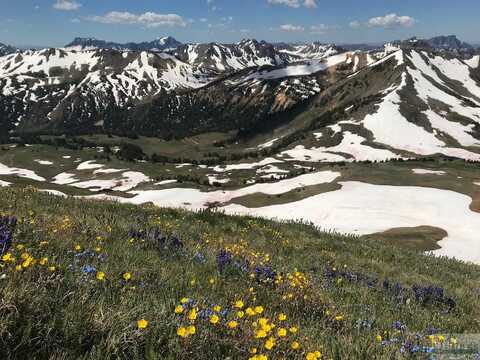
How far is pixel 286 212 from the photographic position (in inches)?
2650

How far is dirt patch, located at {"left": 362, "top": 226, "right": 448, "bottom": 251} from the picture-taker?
4134cm

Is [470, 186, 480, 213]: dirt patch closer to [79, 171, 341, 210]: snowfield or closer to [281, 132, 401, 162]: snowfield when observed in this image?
[79, 171, 341, 210]: snowfield

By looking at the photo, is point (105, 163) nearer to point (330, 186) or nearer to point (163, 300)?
point (330, 186)

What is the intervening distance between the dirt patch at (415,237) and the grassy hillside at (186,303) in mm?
29451

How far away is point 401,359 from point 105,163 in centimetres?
19490

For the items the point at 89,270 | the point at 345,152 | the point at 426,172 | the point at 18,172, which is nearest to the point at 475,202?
the point at 426,172

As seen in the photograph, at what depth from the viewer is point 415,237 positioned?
147 ft

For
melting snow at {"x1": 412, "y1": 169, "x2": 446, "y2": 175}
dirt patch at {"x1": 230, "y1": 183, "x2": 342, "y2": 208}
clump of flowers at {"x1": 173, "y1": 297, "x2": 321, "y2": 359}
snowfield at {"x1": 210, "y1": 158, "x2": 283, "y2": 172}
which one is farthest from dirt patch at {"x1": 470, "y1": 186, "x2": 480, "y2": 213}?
snowfield at {"x1": 210, "y1": 158, "x2": 283, "y2": 172}

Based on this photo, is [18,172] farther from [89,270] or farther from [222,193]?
[89,270]

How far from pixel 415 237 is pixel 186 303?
44619 mm

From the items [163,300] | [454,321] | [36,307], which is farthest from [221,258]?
[454,321]

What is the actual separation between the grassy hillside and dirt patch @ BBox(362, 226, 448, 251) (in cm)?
2945

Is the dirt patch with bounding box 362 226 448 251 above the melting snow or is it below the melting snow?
below

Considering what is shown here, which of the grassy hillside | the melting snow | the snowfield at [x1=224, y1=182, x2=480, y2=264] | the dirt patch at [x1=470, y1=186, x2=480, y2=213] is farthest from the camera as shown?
the melting snow
